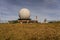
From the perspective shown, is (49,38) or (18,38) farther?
(18,38)

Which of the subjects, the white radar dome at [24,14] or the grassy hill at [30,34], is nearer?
the grassy hill at [30,34]

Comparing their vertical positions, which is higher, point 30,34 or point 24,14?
point 30,34

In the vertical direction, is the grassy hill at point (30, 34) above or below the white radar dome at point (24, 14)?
above

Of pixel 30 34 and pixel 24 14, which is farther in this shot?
pixel 24 14

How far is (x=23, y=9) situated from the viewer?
212ft

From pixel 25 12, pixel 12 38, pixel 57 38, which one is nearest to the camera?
pixel 57 38

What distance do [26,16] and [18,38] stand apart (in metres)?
54.7

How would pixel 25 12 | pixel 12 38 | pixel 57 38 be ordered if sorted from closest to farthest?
1. pixel 57 38
2. pixel 12 38
3. pixel 25 12

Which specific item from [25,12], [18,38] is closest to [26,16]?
[25,12]

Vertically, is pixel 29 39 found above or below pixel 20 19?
above

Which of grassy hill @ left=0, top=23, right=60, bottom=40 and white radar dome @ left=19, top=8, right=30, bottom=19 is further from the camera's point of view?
white radar dome @ left=19, top=8, right=30, bottom=19

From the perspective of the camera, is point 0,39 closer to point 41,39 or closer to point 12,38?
point 12,38

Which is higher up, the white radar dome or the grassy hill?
the grassy hill

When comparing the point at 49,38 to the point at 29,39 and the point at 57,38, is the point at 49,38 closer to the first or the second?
the point at 57,38
